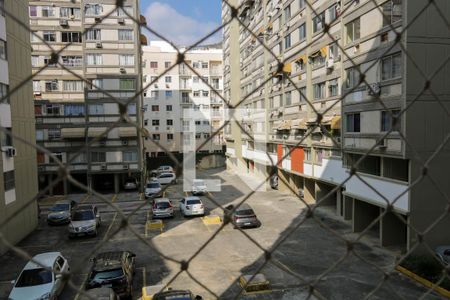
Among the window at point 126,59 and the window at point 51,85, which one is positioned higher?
the window at point 126,59

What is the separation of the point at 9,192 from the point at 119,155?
22.7 feet

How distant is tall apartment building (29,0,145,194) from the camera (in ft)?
46.6

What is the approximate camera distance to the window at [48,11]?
1505 centimetres

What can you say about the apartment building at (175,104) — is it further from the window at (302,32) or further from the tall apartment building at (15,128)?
the tall apartment building at (15,128)

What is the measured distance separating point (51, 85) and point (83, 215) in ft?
26.5

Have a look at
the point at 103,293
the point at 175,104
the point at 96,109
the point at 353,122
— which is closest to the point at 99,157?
the point at 96,109

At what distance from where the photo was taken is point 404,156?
21.4ft

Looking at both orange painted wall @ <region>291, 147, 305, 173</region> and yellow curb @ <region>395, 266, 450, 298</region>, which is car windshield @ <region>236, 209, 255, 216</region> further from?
yellow curb @ <region>395, 266, 450, 298</region>

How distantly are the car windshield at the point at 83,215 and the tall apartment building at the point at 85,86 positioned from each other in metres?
5.41

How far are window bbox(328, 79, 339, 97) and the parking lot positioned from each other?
10.4ft

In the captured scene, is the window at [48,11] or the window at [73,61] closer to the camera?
the window at [73,61]

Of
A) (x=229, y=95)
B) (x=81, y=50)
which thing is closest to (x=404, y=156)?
(x=81, y=50)

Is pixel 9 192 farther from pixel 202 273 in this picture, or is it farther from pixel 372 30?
pixel 372 30

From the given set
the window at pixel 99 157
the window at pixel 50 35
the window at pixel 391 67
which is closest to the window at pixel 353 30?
the window at pixel 391 67
